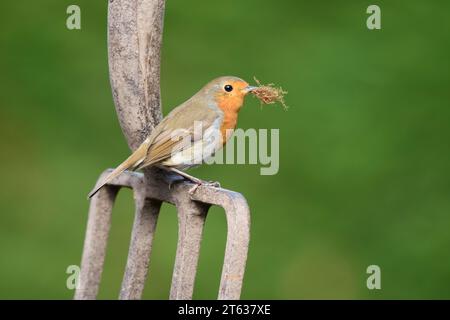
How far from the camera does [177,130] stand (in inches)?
95.3

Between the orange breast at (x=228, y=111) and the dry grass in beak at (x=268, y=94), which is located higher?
the dry grass in beak at (x=268, y=94)

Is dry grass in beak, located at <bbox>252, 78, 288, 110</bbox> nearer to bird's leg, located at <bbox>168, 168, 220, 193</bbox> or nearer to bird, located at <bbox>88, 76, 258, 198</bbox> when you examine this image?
bird, located at <bbox>88, 76, 258, 198</bbox>

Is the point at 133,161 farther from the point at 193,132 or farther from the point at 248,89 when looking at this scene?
the point at 248,89

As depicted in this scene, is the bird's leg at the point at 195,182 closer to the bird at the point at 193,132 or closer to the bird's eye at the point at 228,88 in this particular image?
the bird at the point at 193,132

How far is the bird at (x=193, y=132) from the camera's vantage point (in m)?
2.38

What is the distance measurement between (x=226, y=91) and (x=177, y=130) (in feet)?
0.60

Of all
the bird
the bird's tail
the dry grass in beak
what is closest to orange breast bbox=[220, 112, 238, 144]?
the bird

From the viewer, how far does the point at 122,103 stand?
2.41m

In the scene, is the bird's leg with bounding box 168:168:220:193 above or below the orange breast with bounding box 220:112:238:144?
below

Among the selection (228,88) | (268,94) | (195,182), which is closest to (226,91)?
(228,88)

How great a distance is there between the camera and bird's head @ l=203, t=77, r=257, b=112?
2500 millimetres

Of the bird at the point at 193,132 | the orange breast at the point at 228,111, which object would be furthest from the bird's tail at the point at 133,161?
the orange breast at the point at 228,111

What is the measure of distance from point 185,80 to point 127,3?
7.72 ft
